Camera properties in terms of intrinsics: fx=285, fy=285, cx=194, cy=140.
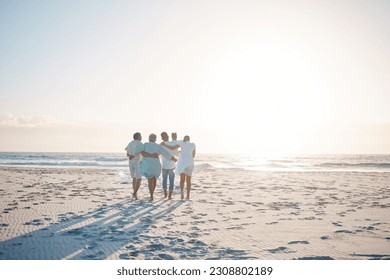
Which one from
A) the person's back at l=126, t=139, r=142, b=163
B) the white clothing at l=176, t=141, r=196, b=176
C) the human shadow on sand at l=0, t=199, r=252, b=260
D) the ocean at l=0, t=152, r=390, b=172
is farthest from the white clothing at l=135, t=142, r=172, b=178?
the ocean at l=0, t=152, r=390, b=172

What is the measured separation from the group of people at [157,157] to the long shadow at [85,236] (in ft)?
5.72

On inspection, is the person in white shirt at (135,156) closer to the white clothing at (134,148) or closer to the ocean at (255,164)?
the white clothing at (134,148)

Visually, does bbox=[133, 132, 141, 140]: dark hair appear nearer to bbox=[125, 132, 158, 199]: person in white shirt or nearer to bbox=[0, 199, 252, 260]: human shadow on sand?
bbox=[125, 132, 158, 199]: person in white shirt

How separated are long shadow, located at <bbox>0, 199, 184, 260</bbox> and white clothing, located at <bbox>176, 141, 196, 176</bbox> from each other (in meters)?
2.10

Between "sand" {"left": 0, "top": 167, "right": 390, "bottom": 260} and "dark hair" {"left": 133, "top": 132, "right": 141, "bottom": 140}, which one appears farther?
"dark hair" {"left": 133, "top": 132, "right": 141, "bottom": 140}

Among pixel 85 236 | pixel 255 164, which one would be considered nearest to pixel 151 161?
pixel 85 236

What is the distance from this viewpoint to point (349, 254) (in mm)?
4691

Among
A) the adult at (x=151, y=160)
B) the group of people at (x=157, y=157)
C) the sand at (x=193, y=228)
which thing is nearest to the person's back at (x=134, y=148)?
the group of people at (x=157, y=157)

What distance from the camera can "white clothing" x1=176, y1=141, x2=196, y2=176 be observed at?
9.66 metres

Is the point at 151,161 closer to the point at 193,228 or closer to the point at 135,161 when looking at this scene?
the point at 135,161

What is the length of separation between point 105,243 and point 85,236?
0.62 m

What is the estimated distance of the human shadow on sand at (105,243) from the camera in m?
4.54

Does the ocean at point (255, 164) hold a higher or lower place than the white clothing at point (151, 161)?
lower
